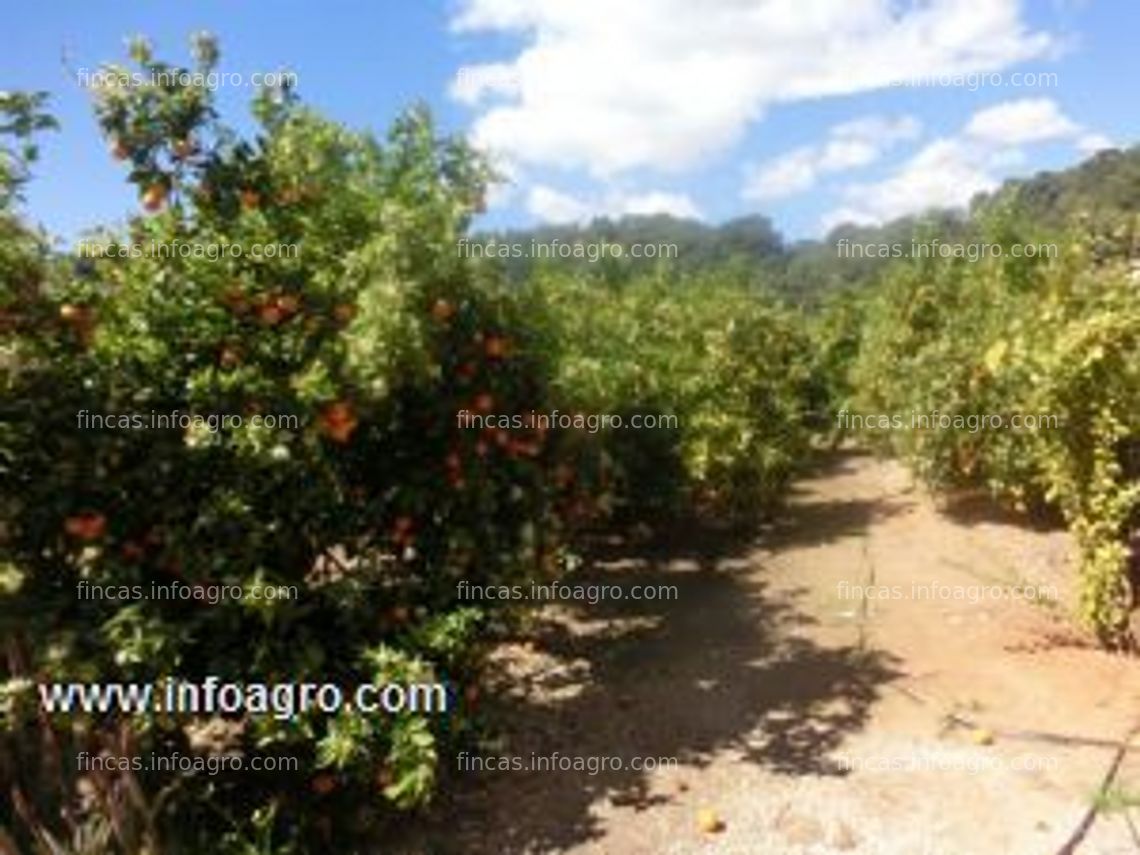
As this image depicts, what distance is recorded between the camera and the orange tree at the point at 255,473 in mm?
5828

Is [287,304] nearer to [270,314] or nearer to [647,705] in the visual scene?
[270,314]

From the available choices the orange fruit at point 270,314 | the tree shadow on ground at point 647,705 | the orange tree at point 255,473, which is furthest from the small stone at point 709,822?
the orange fruit at point 270,314

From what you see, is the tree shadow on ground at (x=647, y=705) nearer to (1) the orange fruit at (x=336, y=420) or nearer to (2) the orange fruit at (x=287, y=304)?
(1) the orange fruit at (x=336, y=420)

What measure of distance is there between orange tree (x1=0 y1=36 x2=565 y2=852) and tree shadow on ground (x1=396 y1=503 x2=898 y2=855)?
595 millimetres

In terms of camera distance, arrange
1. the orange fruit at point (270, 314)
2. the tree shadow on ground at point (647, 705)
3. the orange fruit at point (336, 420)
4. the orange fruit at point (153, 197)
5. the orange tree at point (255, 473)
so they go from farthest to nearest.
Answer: the orange fruit at point (153, 197)
the tree shadow on ground at point (647, 705)
the orange fruit at point (270, 314)
the orange fruit at point (336, 420)
the orange tree at point (255, 473)

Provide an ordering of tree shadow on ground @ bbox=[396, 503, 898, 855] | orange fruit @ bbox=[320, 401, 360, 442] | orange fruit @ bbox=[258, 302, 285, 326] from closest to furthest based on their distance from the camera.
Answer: orange fruit @ bbox=[320, 401, 360, 442]
orange fruit @ bbox=[258, 302, 285, 326]
tree shadow on ground @ bbox=[396, 503, 898, 855]

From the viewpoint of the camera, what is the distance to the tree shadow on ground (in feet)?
21.6

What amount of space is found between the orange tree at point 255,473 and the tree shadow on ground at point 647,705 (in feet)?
1.95

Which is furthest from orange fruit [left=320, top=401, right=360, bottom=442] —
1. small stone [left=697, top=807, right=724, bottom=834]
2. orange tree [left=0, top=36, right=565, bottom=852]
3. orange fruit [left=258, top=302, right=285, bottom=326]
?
small stone [left=697, top=807, right=724, bottom=834]

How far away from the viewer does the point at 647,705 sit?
7855 mm

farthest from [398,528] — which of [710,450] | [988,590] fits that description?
[710,450]

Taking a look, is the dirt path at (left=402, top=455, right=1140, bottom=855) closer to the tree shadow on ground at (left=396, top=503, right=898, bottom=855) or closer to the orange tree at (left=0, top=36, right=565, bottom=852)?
the tree shadow on ground at (left=396, top=503, right=898, bottom=855)

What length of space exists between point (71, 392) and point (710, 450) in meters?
7.44

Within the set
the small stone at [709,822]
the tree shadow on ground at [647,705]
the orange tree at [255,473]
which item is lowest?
the small stone at [709,822]
